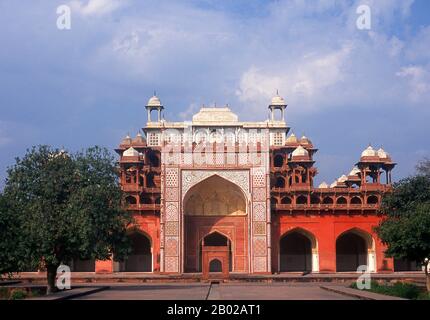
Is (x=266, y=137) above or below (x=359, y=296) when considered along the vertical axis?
above

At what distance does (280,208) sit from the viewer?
3391 centimetres

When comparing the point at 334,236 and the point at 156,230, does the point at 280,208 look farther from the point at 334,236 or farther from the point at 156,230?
the point at 156,230

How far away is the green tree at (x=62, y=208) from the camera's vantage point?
19562 millimetres

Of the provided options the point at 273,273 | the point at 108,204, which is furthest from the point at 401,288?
the point at 273,273

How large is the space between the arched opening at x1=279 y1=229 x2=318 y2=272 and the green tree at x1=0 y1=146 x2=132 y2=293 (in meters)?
15.9

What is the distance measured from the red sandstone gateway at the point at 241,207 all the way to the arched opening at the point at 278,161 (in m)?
1.07

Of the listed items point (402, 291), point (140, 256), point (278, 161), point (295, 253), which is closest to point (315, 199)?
point (295, 253)

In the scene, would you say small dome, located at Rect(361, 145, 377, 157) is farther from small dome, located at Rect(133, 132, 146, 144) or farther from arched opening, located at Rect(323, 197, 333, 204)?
small dome, located at Rect(133, 132, 146, 144)

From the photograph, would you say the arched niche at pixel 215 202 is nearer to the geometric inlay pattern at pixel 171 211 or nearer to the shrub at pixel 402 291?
the geometric inlay pattern at pixel 171 211

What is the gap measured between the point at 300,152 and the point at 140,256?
972 cm

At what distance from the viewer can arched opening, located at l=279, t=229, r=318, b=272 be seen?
36.3m
